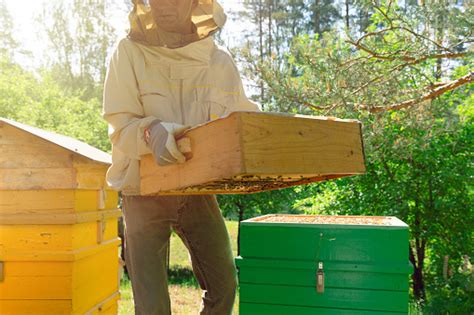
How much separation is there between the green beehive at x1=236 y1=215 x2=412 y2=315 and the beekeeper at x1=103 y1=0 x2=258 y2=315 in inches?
22.6

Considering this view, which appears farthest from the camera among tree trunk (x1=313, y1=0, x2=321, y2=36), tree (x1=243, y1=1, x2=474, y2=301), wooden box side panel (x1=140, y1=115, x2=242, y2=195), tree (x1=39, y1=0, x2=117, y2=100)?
tree (x1=39, y1=0, x2=117, y2=100)

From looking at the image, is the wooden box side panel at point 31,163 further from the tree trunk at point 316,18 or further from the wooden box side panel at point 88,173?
the tree trunk at point 316,18

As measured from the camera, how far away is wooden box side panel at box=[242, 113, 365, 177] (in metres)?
1.41

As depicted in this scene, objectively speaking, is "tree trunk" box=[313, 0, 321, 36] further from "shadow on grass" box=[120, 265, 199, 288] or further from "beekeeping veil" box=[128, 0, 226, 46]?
"beekeeping veil" box=[128, 0, 226, 46]

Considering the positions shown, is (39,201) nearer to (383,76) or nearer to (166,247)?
(166,247)

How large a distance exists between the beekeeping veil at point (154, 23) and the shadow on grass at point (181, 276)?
6.22 meters

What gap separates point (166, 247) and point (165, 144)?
57 centimetres

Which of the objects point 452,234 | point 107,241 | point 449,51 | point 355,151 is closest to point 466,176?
point 452,234

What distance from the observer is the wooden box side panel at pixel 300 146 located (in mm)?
1411

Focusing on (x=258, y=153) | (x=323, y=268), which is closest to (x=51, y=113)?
(x=323, y=268)

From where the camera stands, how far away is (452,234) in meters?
5.93

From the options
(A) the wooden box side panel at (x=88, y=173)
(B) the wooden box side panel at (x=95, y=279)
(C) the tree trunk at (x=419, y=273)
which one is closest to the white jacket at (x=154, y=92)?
(A) the wooden box side panel at (x=88, y=173)

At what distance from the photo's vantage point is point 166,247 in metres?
1.99

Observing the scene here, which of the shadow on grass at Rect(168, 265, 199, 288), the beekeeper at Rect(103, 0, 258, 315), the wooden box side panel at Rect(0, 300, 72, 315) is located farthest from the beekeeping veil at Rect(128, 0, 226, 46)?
the shadow on grass at Rect(168, 265, 199, 288)
